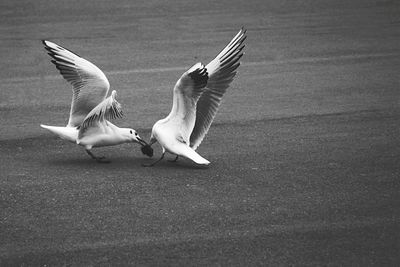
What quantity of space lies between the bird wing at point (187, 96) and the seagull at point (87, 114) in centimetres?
52

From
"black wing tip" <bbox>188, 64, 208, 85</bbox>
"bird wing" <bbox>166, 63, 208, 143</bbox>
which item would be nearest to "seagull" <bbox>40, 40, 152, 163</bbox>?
"bird wing" <bbox>166, 63, 208, 143</bbox>

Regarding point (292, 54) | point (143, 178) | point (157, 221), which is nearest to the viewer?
point (157, 221)

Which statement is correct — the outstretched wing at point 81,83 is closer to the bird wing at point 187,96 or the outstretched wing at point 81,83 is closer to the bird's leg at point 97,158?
the bird's leg at point 97,158

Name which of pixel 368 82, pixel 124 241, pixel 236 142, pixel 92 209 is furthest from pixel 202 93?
pixel 368 82

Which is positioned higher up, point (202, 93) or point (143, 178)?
point (202, 93)

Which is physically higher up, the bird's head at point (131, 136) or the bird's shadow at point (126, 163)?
the bird's head at point (131, 136)

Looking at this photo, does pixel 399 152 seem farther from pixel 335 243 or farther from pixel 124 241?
pixel 124 241

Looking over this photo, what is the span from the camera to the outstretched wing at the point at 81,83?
27.9 ft

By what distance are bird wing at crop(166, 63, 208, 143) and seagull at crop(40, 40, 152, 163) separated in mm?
515

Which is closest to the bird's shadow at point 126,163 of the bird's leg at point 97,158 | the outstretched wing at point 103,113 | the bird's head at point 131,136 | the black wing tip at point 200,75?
the bird's leg at point 97,158

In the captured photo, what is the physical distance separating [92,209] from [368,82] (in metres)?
6.63

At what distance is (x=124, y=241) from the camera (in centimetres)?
622

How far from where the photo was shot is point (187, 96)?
8195 mm

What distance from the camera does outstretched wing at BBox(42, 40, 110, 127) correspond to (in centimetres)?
851
